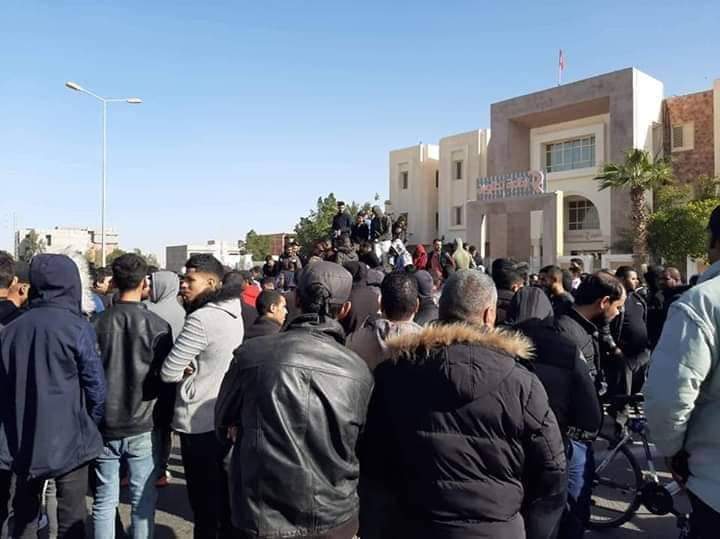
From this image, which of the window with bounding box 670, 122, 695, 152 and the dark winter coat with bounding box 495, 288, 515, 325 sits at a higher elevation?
the window with bounding box 670, 122, 695, 152

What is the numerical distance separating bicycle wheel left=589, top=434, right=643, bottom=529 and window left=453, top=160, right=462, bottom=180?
1314 inches

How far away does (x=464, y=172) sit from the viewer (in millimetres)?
36000

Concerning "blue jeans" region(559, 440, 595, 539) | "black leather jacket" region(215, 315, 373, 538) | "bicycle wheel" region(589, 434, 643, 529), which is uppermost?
"black leather jacket" region(215, 315, 373, 538)

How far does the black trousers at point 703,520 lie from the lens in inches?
81.0

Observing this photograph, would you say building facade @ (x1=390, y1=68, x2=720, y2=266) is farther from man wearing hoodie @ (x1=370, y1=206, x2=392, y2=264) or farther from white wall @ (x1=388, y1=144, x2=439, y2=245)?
man wearing hoodie @ (x1=370, y1=206, x2=392, y2=264)

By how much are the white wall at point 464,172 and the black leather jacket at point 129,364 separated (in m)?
32.3

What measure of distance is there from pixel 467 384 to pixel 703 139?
3126cm

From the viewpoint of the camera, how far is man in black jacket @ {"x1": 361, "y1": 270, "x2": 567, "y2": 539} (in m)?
1.99

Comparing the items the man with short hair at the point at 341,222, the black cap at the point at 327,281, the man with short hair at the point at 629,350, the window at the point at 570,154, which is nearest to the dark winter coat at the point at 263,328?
the black cap at the point at 327,281

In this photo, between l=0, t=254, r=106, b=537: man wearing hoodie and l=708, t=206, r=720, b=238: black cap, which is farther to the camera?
l=0, t=254, r=106, b=537: man wearing hoodie

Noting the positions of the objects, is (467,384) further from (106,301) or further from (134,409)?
(106,301)

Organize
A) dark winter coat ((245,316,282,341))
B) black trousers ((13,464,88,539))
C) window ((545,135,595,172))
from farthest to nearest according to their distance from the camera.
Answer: window ((545,135,595,172)) → dark winter coat ((245,316,282,341)) → black trousers ((13,464,88,539))

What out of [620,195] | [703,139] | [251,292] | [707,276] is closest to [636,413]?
[707,276]

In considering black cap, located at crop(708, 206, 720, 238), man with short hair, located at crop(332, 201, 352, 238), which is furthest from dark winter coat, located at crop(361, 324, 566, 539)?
man with short hair, located at crop(332, 201, 352, 238)
